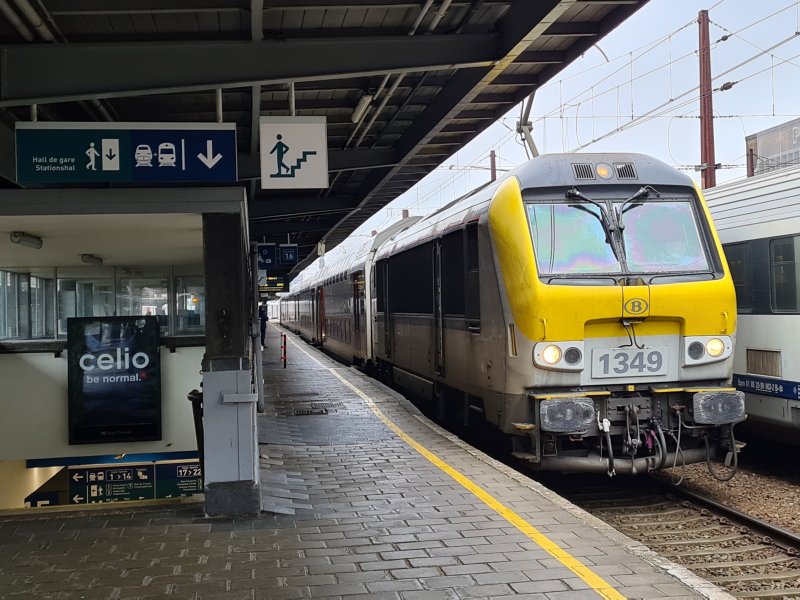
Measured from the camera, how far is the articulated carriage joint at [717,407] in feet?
23.8

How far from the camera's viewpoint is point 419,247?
1123cm

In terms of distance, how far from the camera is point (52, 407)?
374 inches

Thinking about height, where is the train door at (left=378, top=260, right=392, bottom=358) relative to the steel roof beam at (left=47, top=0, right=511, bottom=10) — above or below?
below

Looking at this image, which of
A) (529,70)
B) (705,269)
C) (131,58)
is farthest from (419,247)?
(131,58)

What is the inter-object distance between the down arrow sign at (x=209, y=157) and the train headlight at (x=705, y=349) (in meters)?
4.62

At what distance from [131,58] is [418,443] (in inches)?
210

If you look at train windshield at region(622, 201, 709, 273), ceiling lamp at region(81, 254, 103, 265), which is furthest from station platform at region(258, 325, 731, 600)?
ceiling lamp at region(81, 254, 103, 265)

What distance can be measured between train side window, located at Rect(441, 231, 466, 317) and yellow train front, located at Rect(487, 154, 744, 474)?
4.25 ft

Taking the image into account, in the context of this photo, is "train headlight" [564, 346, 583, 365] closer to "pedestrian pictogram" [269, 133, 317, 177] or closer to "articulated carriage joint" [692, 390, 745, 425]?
"articulated carriage joint" [692, 390, 745, 425]

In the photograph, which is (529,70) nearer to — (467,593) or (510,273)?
(510,273)

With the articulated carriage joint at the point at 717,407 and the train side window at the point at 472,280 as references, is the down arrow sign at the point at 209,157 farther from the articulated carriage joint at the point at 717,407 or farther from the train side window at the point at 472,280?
the articulated carriage joint at the point at 717,407

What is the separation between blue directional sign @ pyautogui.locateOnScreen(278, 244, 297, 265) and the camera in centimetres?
2227

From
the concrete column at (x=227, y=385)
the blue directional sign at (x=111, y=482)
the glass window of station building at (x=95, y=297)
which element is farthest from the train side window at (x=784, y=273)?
the blue directional sign at (x=111, y=482)

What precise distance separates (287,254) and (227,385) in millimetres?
16589
